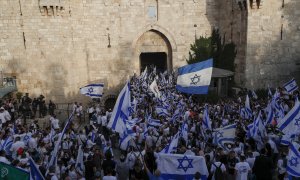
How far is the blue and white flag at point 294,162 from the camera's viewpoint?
7441 mm

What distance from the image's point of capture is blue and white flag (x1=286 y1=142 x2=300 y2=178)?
7441mm

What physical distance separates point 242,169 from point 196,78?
13.9ft

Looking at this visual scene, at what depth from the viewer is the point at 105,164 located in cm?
862

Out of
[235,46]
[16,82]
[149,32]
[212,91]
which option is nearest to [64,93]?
[16,82]

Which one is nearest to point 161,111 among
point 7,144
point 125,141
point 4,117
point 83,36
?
point 125,141

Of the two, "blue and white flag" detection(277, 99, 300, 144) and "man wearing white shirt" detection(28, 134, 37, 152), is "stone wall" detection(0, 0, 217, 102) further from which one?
"blue and white flag" detection(277, 99, 300, 144)

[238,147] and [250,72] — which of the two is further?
[250,72]

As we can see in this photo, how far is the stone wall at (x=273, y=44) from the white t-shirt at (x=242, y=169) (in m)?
13.9

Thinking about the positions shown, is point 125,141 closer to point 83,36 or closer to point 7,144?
point 7,144

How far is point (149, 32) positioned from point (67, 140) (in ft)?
48.8

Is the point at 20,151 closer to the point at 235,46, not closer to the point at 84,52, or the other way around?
the point at 84,52

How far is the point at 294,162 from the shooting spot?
24.5 feet

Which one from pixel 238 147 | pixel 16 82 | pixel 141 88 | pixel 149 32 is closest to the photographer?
pixel 238 147

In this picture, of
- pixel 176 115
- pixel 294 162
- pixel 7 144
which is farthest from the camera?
pixel 176 115
